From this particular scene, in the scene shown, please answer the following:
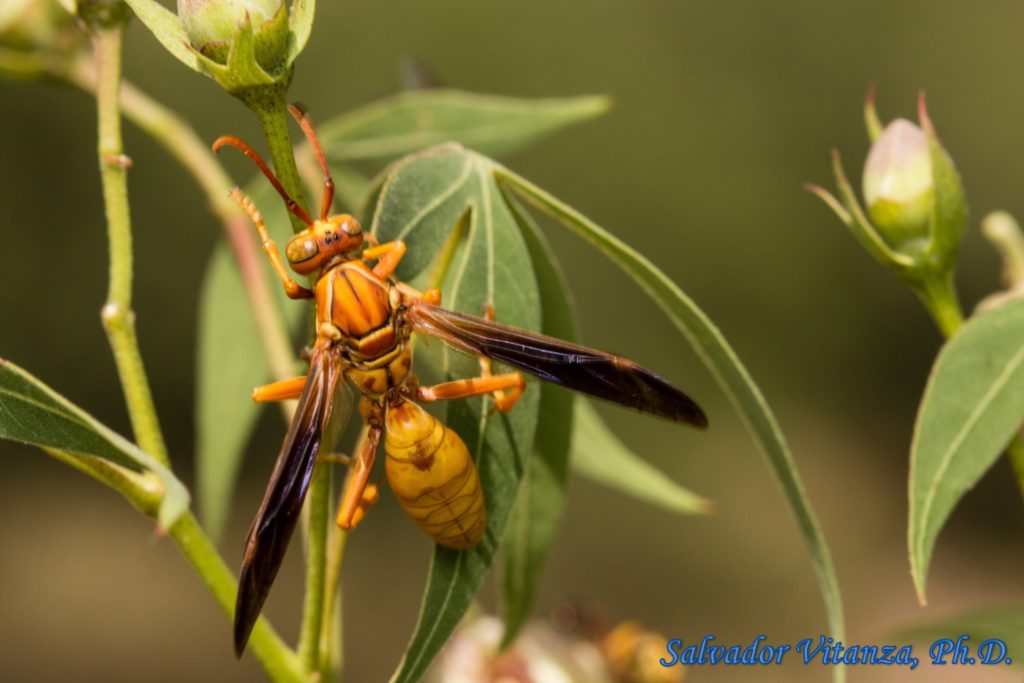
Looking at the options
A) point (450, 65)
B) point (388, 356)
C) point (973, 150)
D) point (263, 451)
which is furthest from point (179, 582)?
point (388, 356)

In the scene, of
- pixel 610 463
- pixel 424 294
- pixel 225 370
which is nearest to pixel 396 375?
pixel 424 294

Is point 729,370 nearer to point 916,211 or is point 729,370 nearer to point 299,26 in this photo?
point 916,211

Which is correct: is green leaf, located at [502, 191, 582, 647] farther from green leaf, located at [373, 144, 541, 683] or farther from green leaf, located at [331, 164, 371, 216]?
green leaf, located at [331, 164, 371, 216]

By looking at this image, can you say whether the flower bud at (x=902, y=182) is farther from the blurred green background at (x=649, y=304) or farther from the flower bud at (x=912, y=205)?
the blurred green background at (x=649, y=304)

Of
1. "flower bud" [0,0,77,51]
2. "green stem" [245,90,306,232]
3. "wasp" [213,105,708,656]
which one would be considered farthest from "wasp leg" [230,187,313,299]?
"flower bud" [0,0,77,51]

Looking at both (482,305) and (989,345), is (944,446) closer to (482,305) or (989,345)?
(989,345)

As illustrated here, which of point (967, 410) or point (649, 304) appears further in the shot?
point (649, 304)
